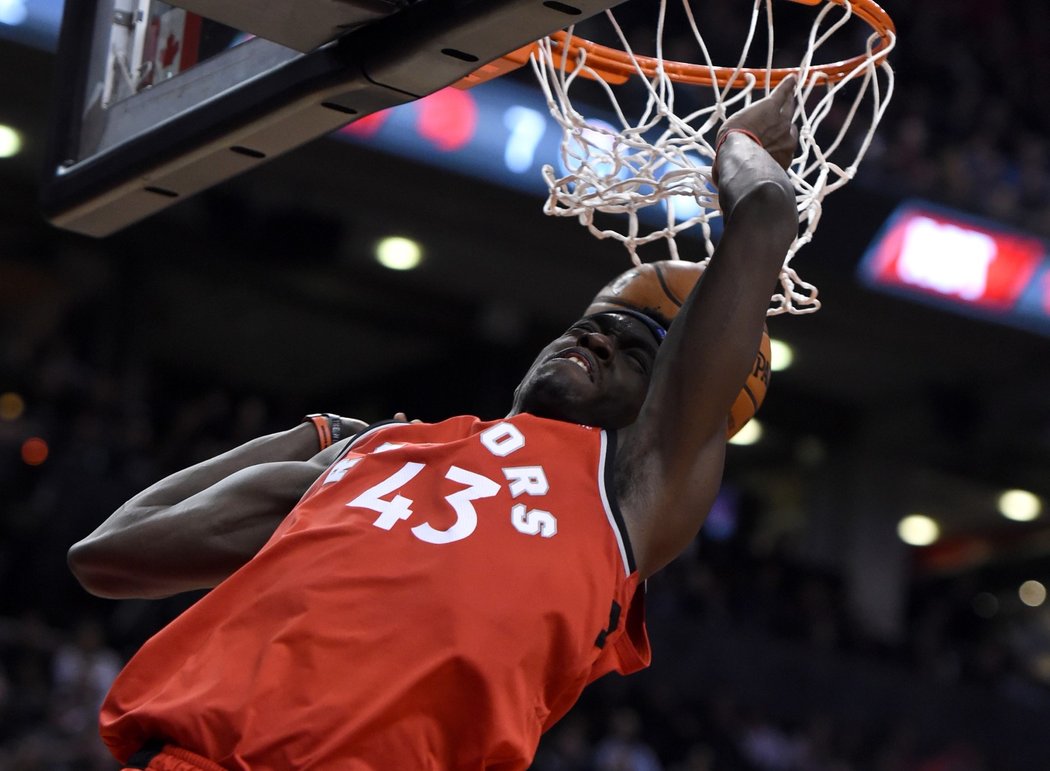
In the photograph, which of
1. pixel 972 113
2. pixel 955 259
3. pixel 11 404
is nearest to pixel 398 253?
pixel 11 404

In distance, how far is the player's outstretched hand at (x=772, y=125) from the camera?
107 inches

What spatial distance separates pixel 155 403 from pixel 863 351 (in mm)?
5806

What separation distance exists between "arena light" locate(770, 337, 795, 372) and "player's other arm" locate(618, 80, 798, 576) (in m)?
10.4

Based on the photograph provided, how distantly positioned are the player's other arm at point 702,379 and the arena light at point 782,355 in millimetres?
10369

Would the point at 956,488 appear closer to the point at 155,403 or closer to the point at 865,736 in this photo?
the point at 865,736

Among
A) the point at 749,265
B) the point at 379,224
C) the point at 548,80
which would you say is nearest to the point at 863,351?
the point at 379,224

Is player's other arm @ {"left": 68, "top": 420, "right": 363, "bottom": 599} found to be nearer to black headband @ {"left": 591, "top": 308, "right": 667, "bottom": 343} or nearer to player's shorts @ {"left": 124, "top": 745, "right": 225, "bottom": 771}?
player's shorts @ {"left": 124, "top": 745, "right": 225, "bottom": 771}

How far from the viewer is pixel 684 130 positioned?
10.8 feet

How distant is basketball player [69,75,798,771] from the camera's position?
2.20 meters

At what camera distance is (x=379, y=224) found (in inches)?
450

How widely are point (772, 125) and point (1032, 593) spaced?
1918 cm

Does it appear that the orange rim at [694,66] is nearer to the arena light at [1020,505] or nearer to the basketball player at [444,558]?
the basketball player at [444,558]

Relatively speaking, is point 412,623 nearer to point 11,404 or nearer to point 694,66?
point 694,66

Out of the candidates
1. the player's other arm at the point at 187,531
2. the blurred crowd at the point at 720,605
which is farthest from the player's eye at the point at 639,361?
the blurred crowd at the point at 720,605
